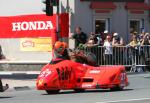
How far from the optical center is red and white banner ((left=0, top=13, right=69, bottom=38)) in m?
30.9

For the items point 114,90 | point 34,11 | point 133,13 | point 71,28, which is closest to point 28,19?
point 34,11

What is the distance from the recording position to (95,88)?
18.4 metres

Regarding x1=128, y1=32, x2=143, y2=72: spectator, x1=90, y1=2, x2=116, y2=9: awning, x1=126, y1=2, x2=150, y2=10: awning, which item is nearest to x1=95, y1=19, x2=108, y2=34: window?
x1=90, y1=2, x2=116, y2=9: awning

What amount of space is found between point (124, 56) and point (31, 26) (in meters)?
5.72

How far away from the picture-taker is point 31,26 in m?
32.2

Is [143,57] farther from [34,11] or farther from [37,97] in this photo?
[37,97]

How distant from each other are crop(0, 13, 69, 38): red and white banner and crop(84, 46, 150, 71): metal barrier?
248cm

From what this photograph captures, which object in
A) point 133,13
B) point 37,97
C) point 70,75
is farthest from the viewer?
point 133,13

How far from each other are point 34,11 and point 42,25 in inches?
34.7

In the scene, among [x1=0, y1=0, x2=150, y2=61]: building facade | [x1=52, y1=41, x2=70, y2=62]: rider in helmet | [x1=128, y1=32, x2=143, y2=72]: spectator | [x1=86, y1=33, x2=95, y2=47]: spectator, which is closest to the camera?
[x1=52, y1=41, x2=70, y2=62]: rider in helmet

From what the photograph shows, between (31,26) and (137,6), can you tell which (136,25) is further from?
(31,26)

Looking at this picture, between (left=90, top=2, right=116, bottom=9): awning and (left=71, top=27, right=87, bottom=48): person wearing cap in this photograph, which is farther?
(left=90, top=2, right=116, bottom=9): awning

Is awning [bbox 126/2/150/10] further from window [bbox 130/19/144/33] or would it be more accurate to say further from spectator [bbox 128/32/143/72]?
spectator [bbox 128/32/143/72]

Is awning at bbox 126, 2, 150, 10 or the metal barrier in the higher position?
awning at bbox 126, 2, 150, 10
